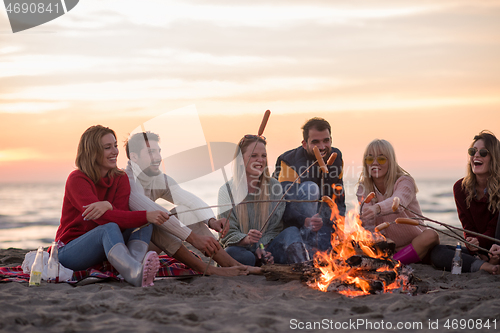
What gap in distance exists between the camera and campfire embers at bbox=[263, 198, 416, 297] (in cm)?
387

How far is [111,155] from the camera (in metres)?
4.45

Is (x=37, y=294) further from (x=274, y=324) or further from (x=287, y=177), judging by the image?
(x=287, y=177)

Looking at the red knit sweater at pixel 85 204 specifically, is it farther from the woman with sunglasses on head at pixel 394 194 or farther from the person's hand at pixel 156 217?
the woman with sunglasses on head at pixel 394 194

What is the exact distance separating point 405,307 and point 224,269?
1.91m

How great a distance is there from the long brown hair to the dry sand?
1059 millimetres

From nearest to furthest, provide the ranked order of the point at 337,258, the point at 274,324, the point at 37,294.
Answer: the point at 274,324 → the point at 37,294 → the point at 337,258

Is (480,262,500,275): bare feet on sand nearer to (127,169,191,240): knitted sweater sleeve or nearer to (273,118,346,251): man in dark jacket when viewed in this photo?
(273,118,346,251): man in dark jacket

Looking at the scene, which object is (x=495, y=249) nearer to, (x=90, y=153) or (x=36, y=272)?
(x=90, y=153)

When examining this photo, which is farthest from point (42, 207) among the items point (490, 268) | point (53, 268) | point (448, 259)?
point (490, 268)

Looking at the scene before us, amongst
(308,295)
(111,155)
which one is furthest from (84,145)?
(308,295)

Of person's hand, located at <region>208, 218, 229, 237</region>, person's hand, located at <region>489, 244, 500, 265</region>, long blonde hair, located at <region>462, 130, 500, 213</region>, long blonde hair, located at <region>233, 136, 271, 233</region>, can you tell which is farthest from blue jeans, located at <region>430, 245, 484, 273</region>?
person's hand, located at <region>208, 218, 229, 237</region>

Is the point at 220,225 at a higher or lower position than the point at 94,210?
lower

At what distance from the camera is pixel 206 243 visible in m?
4.60

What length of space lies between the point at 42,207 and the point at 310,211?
20410 mm
